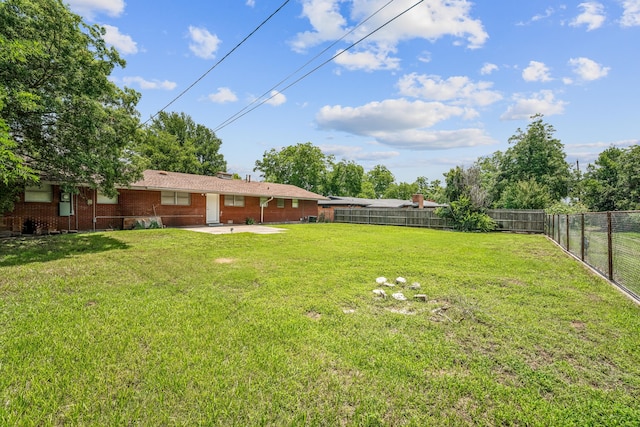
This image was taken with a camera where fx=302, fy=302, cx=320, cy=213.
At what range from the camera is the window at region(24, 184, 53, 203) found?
11.6 metres

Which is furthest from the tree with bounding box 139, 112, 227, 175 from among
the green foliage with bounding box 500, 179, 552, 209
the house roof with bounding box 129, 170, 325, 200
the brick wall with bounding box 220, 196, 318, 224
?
the green foliage with bounding box 500, 179, 552, 209

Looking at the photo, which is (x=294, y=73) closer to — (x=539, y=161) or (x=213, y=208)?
(x=213, y=208)

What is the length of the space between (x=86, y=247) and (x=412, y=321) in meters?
9.42

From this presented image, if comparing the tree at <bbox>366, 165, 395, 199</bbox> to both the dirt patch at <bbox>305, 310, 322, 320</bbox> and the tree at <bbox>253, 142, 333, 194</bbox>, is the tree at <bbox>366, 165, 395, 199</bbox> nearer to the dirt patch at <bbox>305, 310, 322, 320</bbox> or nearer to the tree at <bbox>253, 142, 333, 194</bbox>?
the tree at <bbox>253, 142, 333, 194</bbox>

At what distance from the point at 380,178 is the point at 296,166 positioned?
26.9 metres

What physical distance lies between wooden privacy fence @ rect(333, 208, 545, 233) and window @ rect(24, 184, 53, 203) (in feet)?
59.5

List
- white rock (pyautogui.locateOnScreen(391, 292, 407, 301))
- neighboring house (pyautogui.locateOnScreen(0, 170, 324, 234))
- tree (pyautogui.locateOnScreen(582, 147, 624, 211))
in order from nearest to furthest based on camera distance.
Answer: white rock (pyautogui.locateOnScreen(391, 292, 407, 301)), neighboring house (pyautogui.locateOnScreen(0, 170, 324, 234)), tree (pyautogui.locateOnScreen(582, 147, 624, 211))

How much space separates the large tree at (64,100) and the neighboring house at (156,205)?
1.72 m

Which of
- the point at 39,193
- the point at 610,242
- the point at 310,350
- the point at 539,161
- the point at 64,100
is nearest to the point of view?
the point at 310,350

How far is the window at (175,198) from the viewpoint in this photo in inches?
617

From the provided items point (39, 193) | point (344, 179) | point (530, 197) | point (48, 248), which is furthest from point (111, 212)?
point (344, 179)

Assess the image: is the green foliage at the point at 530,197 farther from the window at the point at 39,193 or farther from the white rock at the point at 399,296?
the window at the point at 39,193

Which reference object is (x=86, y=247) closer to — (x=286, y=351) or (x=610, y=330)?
(x=286, y=351)

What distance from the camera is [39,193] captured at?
11812 millimetres
